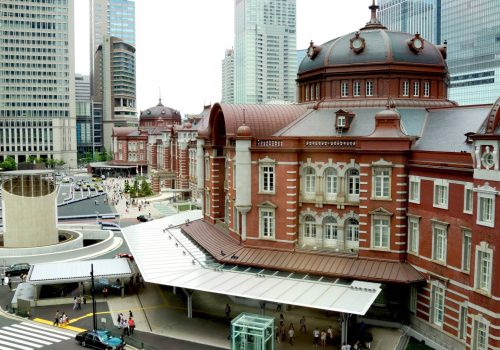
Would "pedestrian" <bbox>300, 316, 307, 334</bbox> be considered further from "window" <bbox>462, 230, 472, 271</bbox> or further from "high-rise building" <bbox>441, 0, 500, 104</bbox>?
"high-rise building" <bbox>441, 0, 500, 104</bbox>

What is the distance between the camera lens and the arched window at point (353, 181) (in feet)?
138

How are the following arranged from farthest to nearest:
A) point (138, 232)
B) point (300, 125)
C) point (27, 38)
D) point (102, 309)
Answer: point (27, 38), point (138, 232), point (300, 125), point (102, 309)

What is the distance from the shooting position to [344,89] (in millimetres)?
49500

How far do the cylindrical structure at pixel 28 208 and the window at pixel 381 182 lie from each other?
37613 millimetres

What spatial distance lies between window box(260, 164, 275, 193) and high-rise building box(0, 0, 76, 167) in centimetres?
16675

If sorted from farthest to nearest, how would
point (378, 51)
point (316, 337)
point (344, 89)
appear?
point (344, 89)
point (378, 51)
point (316, 337)

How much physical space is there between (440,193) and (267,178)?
579 inches

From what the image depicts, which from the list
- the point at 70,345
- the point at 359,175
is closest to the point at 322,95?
the point at 359,175

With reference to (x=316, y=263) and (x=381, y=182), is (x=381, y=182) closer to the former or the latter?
(x=381, y=182)

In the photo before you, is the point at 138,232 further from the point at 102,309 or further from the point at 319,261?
the point at 319,261

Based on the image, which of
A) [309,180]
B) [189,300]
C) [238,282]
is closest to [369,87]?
[309,180]

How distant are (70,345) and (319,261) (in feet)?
62.5

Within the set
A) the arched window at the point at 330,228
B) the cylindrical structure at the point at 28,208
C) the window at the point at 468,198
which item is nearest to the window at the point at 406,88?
the arched window at the point at 330,228

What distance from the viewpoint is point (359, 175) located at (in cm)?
4128
